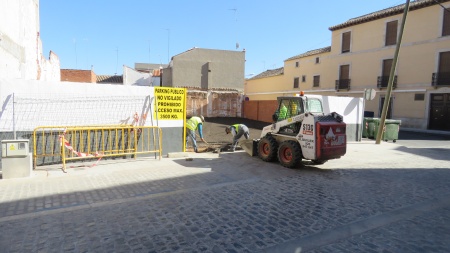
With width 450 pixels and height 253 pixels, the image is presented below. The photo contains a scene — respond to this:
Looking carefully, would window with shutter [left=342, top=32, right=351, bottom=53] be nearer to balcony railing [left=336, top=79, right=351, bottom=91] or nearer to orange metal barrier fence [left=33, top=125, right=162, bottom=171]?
balcony railing [left=336, top=79, right=351, bottom=91]

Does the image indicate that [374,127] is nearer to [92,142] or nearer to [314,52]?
[92,142]

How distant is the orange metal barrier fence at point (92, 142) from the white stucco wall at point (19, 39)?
2180 millimetres

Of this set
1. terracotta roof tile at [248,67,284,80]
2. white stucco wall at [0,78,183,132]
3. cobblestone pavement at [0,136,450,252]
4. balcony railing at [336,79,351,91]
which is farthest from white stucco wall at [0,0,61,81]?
terracotta roof tile at [248,67,284,80]

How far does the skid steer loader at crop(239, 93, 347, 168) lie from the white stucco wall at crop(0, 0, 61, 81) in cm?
775

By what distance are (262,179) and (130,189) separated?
9.94ft

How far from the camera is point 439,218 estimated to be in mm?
4566

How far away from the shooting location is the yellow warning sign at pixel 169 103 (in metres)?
8.98

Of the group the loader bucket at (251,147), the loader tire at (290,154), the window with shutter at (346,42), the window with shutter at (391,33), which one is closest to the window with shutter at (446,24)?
the window with shutter at (391,33)

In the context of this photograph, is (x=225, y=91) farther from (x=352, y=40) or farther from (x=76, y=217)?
(x=76, y=217)

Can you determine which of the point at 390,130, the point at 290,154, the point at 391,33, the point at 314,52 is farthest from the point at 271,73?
the point at 290,154

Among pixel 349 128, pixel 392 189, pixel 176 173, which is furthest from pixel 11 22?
pixel 349 128

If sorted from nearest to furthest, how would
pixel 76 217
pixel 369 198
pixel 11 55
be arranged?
pixel 76 217
pixel 369 198
pixel 11 55

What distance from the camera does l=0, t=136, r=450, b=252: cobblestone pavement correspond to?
141 inches

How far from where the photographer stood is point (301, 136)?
7.67 metres
